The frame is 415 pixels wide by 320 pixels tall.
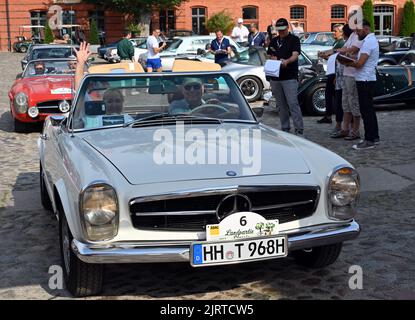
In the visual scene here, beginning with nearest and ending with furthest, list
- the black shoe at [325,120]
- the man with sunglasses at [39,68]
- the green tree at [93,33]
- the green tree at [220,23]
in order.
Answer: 1. the black shoe at [325,120]
2. the man with sunglasses at [39,68]
3. the green tree at [93,33]
4. the green tree at [220,23]

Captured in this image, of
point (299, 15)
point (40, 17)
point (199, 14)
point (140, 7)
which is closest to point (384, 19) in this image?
point (299, 15)

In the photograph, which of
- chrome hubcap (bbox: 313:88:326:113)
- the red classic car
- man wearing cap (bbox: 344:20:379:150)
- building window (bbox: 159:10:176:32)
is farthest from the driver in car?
building window (bbox: 159:10:176:32)

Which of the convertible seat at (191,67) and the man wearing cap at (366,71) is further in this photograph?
the man wearing cap at (366,71)

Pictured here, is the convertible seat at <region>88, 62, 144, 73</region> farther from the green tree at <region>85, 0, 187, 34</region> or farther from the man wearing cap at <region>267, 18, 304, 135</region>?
the green tree at <region>85, 0, 187, 34</region>

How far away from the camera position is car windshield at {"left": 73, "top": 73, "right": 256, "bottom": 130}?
5457 mm

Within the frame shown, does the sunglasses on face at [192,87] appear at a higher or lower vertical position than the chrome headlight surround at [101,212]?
higher

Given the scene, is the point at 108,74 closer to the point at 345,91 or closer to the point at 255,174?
the point at 255,174

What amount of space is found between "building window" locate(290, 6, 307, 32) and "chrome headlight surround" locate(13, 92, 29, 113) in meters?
39.8

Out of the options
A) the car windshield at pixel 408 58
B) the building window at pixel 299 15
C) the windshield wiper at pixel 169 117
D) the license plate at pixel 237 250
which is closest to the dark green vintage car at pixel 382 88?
the car windshield at pixel 408 58

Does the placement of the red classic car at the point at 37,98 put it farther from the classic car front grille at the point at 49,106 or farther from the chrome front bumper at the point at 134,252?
the chrome front bumper at the point at 134,252

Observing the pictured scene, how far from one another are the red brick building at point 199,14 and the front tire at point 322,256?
44.2 meters

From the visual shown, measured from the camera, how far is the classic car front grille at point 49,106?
11789 mm

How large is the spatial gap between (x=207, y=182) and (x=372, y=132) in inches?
239

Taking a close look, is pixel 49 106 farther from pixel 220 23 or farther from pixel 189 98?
pixel 220 23
